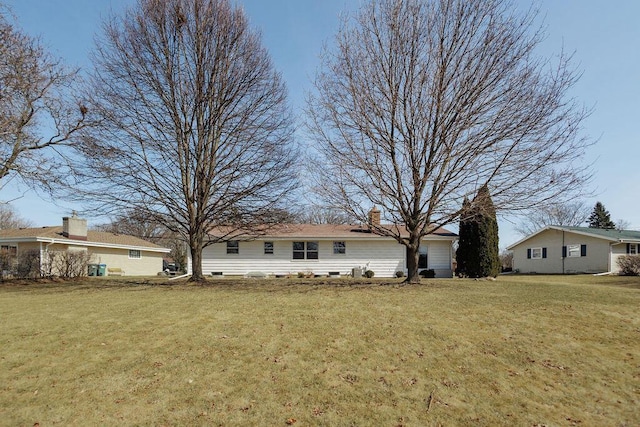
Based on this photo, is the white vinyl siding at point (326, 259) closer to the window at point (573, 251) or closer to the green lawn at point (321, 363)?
the window at point (573, 251)

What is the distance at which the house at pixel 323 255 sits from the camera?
24.4m

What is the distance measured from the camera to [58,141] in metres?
16.4

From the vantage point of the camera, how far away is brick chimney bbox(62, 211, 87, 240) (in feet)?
94.1

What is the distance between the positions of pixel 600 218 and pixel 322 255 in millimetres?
48595

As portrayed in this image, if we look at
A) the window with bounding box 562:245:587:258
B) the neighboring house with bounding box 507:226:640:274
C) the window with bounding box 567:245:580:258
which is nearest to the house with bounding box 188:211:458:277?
the neighboring house with bounding box 507:226:640:274

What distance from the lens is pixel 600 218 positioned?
53094mm

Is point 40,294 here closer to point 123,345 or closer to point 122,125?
point 122,125

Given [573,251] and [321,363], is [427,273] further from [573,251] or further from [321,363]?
[321,363]

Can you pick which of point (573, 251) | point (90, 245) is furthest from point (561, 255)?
point (90, 245)

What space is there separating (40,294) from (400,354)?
40.6ft

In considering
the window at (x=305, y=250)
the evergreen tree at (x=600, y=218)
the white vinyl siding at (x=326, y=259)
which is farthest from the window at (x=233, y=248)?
the evergreen tree at (x=600, y=218)

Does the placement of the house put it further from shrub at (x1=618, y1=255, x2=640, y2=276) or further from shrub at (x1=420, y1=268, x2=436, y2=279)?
shrub at (x1=618, y1=255, x2=640, y2=276)

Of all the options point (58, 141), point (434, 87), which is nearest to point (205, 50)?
point (58, 141)

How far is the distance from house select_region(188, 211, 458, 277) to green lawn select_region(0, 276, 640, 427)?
14.1 meters
